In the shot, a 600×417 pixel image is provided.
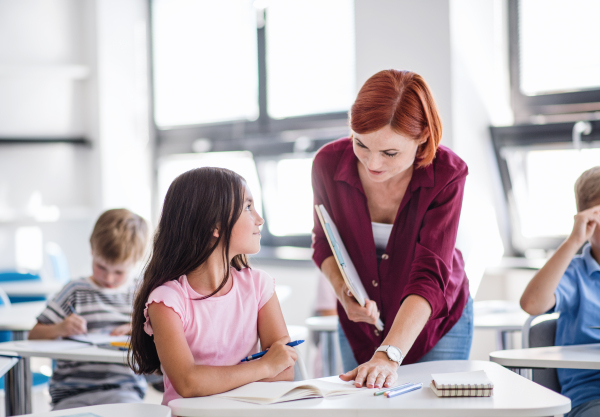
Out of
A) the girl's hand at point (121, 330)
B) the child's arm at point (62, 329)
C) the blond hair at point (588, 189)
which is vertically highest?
the blond hair at point (588, 189)

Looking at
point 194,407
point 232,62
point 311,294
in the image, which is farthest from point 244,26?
point 194,407

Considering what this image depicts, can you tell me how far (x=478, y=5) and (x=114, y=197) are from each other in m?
3.14

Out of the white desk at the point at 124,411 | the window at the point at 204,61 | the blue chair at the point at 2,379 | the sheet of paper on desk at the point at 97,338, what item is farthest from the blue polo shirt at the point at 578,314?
the window at the point at 204,61

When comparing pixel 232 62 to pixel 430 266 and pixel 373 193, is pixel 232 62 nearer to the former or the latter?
pixel 373 193

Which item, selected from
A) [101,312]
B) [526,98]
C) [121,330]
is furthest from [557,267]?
[526,98]

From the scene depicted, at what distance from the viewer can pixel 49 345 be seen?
7.07ft

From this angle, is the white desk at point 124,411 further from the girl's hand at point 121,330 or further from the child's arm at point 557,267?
the child's arm at point 557,267

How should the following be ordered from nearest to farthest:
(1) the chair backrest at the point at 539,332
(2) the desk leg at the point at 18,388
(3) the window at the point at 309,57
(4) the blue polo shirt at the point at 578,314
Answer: (4) the blue polo shirt at the point at 578,314
(1) the chair backrest at the point at 539,332
(2) the desk leg at the point at 18,388
(3) the window at the point at 309,57

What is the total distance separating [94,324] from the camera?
2385mm

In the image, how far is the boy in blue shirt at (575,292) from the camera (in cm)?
199

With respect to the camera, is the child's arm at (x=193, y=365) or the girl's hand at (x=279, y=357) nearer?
the child's arm at (x=193, y=365)

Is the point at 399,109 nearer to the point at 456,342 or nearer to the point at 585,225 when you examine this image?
the point at 456,342

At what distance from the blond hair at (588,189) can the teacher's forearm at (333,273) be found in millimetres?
902

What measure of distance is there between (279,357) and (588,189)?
1241 millimetres
